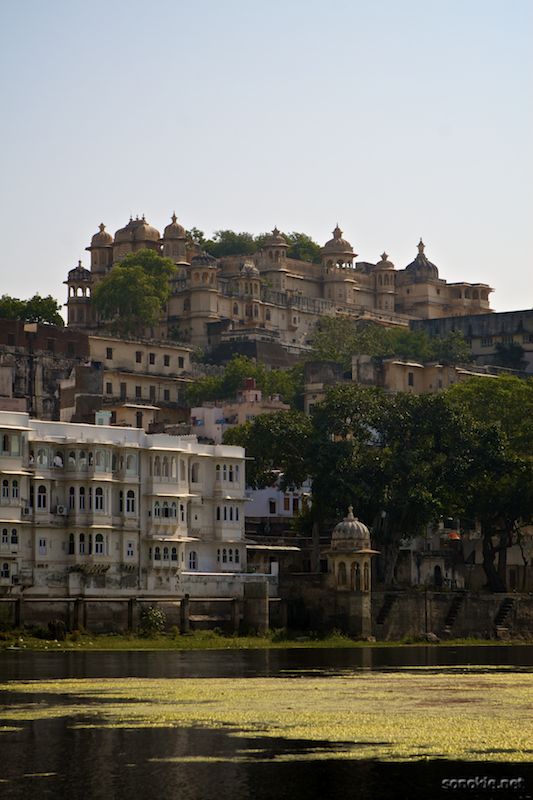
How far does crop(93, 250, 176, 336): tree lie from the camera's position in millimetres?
164375

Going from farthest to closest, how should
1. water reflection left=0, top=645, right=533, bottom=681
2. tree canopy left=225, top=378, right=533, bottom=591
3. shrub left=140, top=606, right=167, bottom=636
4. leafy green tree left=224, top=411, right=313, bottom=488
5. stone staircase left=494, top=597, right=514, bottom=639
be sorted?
leafy green tree left=224, top=411, right=313, bottom=488 < stone staircase left=494, top=597, right=514, bottom=639 < tree canopy left=225, top=378, right=533, bottom=591 < shrub left=140, top=606, right=167, bottom=636 < water reflection left=0, top=645, right=533, bottom=681

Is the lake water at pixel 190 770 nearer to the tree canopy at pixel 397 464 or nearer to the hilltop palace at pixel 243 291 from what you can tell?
the tree canopy at pixel 397 464

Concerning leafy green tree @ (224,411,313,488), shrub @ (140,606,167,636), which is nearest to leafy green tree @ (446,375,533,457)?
leafy green tree @ (224,411,313,488)

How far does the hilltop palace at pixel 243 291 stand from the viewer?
171750 mm

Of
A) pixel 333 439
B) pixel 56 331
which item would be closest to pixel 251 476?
pixel 333 439

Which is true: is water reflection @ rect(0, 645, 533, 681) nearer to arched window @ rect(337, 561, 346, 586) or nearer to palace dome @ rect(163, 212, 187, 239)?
arched window @ rect(337, 561, 346, 586)

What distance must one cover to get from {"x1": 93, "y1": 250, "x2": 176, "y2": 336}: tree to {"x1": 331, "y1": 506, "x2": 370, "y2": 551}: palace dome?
69972mm

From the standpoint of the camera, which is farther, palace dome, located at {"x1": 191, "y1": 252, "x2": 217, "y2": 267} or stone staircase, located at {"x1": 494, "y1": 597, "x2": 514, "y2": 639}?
Result: palace dome, located at {"x1": 191, "y1": 252, "x2": 217, "y2": 267}

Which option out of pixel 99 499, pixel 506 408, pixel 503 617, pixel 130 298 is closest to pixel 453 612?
pixel 503 617

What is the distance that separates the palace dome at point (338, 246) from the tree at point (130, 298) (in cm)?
3018

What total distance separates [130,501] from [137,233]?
305 ft

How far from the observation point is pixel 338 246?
19600cm

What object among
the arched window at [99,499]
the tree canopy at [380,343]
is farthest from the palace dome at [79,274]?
the arched window at [99,499]

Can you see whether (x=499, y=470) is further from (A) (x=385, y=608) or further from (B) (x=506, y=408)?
(B) (x=506, y=408)
